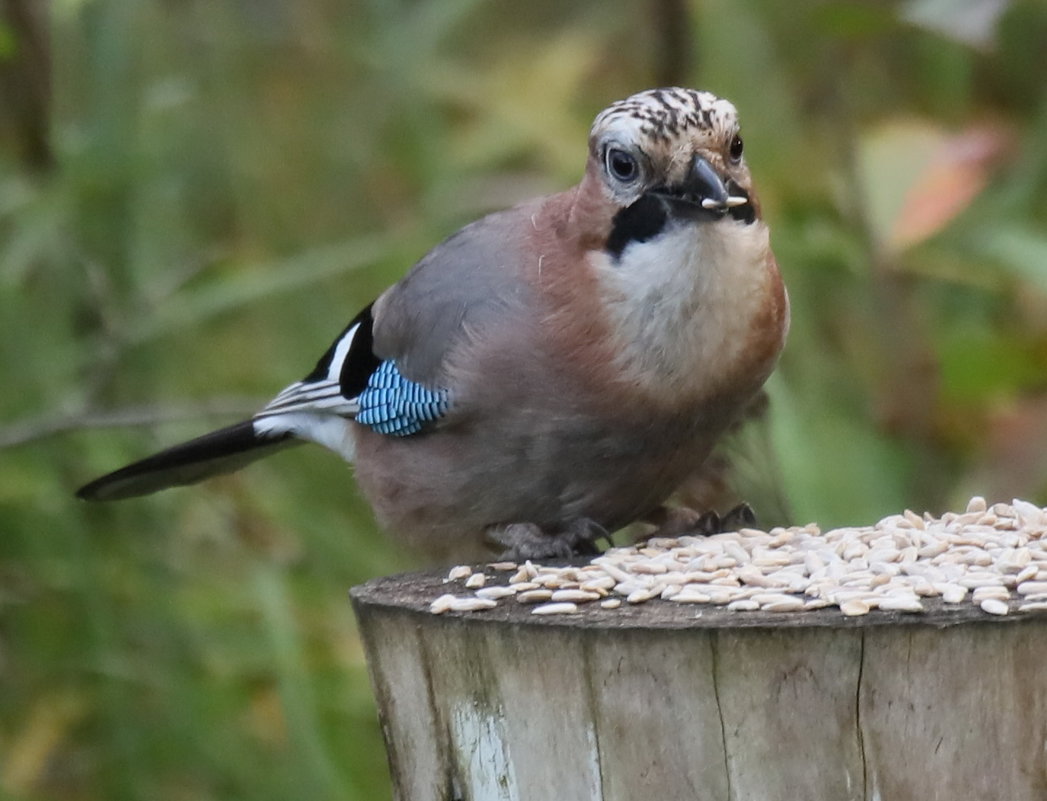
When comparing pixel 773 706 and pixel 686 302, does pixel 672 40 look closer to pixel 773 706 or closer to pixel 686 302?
pixel 686 302

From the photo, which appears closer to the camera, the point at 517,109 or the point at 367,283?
the point at 367,283

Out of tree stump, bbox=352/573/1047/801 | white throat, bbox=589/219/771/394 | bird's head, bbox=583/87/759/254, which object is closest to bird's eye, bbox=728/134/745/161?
bird's head, bbox=583/87/759/254

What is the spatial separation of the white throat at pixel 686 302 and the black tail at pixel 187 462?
1.11 m

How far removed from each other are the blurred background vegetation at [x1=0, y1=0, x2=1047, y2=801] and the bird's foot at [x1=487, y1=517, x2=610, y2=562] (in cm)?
62

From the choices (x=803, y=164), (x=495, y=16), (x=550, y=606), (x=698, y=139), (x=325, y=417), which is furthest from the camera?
(x=495, y=16)

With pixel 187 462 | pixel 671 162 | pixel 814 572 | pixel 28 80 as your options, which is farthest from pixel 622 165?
pixel 28 80

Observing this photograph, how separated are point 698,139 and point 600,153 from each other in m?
0.20

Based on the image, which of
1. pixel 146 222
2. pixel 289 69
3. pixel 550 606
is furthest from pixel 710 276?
pixel 289 69

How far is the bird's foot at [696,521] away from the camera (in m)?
3.18

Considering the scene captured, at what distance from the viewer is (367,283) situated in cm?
518

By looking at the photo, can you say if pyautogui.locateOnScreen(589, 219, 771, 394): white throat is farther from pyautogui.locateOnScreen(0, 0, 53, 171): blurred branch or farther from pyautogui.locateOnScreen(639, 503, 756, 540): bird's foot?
pyautogui.locateOnScreen(0, 0, 53, 171): blurred branch

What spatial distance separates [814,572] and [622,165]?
0.85 m

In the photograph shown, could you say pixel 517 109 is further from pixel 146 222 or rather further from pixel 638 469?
pixel 638 469

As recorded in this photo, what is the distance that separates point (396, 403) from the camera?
3412mm
